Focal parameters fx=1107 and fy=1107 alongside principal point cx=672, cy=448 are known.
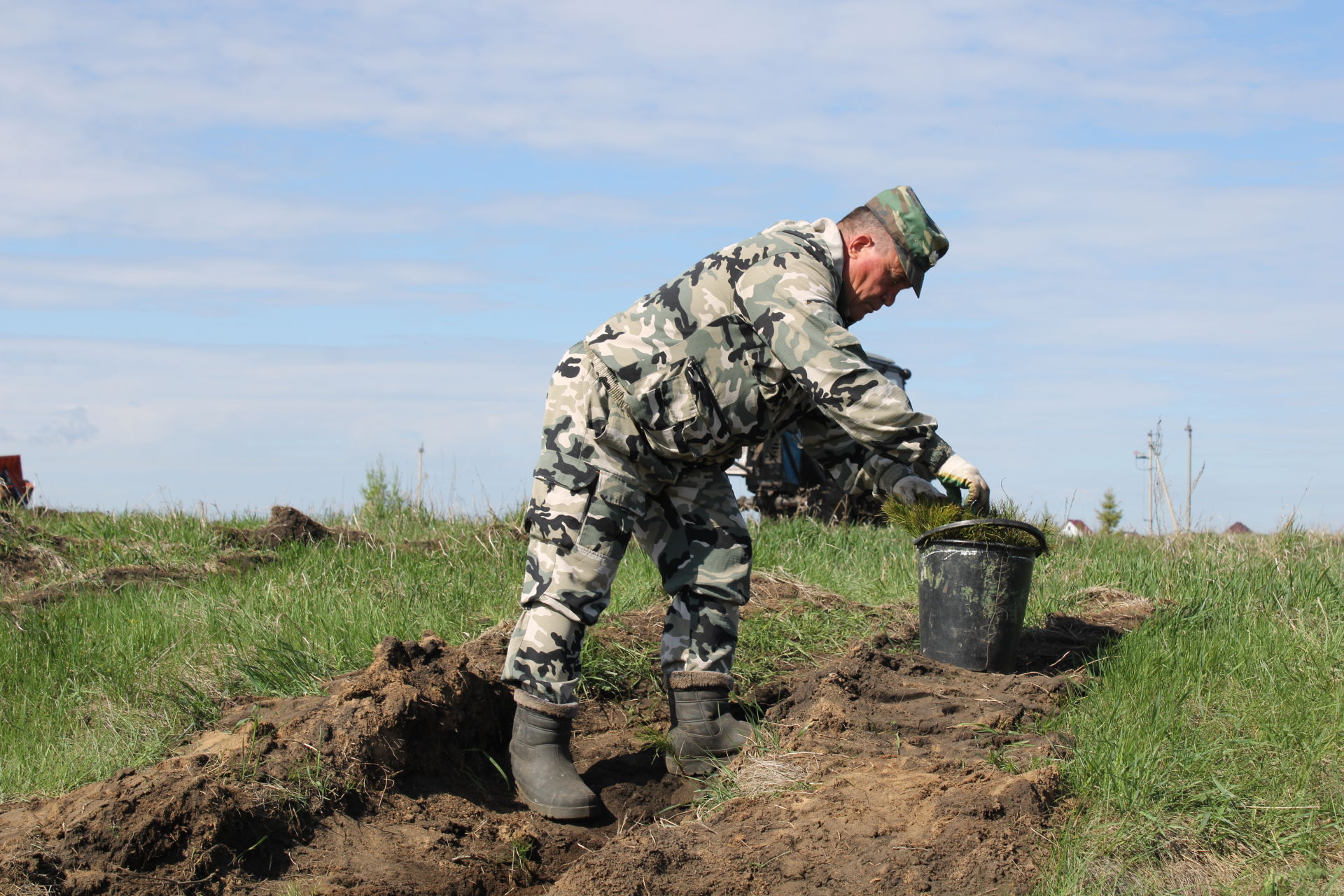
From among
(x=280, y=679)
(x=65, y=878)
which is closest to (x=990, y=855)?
(x=65, y=878)

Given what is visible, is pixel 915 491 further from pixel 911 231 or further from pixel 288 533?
pixel 288 533

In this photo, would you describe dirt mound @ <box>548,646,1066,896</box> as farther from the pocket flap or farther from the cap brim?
the cap brim

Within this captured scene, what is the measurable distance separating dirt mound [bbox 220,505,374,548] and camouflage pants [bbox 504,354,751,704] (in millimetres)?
3912

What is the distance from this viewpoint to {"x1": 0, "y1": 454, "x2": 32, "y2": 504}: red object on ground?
30.5 ft

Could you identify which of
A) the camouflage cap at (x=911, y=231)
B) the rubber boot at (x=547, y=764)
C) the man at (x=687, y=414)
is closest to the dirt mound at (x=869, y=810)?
the rubber boot at (x=547, y=764)

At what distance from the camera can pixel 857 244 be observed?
380 centimetres

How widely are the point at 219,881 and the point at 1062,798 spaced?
2.32 meters

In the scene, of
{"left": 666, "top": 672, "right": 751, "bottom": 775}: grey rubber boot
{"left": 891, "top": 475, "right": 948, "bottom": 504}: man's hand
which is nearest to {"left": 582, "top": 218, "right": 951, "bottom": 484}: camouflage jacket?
{"left": 891, "top": 475, "right": 948, "bottom": 504}: man's hand

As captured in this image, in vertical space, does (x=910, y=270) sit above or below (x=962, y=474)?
above

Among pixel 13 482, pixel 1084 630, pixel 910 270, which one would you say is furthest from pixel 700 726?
pixel 13 482

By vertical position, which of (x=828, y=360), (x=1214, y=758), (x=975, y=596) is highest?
(x=828, y=360)

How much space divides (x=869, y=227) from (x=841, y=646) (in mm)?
2033

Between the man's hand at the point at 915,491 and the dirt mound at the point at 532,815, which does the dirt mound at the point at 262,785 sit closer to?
the dirt mound at the point at 532,815

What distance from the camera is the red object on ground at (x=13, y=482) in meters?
9.29
